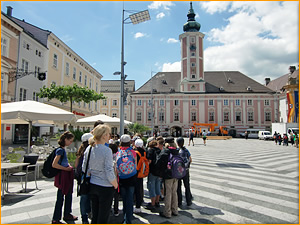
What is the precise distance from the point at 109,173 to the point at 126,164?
879 millimetres

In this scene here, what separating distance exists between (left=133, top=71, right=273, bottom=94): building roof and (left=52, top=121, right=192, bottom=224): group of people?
53.1 m

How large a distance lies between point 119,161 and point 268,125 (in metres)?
60.1

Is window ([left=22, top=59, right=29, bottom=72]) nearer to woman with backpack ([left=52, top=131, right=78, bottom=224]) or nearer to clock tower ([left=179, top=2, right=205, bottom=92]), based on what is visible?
woman with backpack ([left=52, top=131, right=78, bottom=224])

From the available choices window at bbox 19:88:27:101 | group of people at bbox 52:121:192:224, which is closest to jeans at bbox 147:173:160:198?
group of people at bbox 52:121:192:224

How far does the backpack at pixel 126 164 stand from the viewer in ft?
13.5

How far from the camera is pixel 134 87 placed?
75.5m

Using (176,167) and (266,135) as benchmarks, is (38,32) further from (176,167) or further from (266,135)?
(266,135)

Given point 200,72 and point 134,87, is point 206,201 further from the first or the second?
point 134,87

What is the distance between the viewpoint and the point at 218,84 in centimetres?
5916

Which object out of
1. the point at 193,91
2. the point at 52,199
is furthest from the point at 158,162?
the point at 193,91

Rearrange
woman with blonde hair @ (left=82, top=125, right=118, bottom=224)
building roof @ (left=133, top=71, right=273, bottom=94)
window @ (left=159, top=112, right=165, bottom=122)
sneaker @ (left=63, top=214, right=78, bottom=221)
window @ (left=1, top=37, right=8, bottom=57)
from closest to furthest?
woman with blonde hair @ (left=82, top=125, right=118, bottom=224)
sneaker @ (left=63, top=214, right=78, bottom=221)
window @ (left=1, top=37, right=8, bottom=57)
window @ (left=159, top=112, right=165, bottom=122)
building roof @ (left=133, top=71, right=273, bottom=94)

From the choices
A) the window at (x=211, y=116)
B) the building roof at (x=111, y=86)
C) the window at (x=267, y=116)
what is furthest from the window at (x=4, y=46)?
the window at (x=267, y=116)

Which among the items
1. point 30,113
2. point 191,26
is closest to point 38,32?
point 30,113

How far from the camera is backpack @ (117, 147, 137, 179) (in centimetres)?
412
